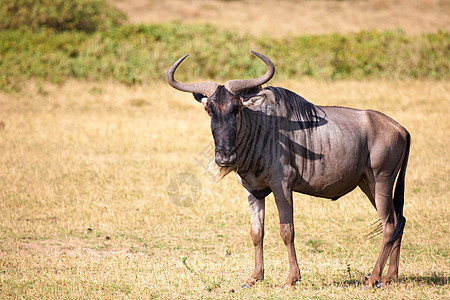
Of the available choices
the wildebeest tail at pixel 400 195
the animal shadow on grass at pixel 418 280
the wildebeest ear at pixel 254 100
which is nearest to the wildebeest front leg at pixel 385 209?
the wildebeest tail at pixel 400 195

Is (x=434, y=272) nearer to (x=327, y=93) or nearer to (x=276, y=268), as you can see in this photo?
(x=276, y=268)

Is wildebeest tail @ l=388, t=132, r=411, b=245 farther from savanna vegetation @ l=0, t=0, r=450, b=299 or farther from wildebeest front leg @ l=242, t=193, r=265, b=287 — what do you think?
wildebeest front leg @ l=242, t=193, r=265, b=287

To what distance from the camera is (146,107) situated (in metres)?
18.6

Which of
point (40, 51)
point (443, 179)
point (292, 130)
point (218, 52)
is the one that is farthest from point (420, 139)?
point (40, 51)

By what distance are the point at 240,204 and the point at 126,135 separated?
5.80 metres

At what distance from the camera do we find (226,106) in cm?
643

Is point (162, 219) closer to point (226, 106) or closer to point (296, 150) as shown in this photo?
point (296, 150)

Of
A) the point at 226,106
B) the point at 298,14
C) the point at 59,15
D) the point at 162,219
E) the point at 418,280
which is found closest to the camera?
the point at 226,106

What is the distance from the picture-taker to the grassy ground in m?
7.17

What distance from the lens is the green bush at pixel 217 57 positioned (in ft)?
70.5

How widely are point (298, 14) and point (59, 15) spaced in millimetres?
15510

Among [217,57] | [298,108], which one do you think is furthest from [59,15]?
[298,108]

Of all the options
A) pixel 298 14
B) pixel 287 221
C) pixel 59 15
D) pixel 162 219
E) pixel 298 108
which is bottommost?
pixel 162 219

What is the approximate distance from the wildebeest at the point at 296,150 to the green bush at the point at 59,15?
21631 mm
